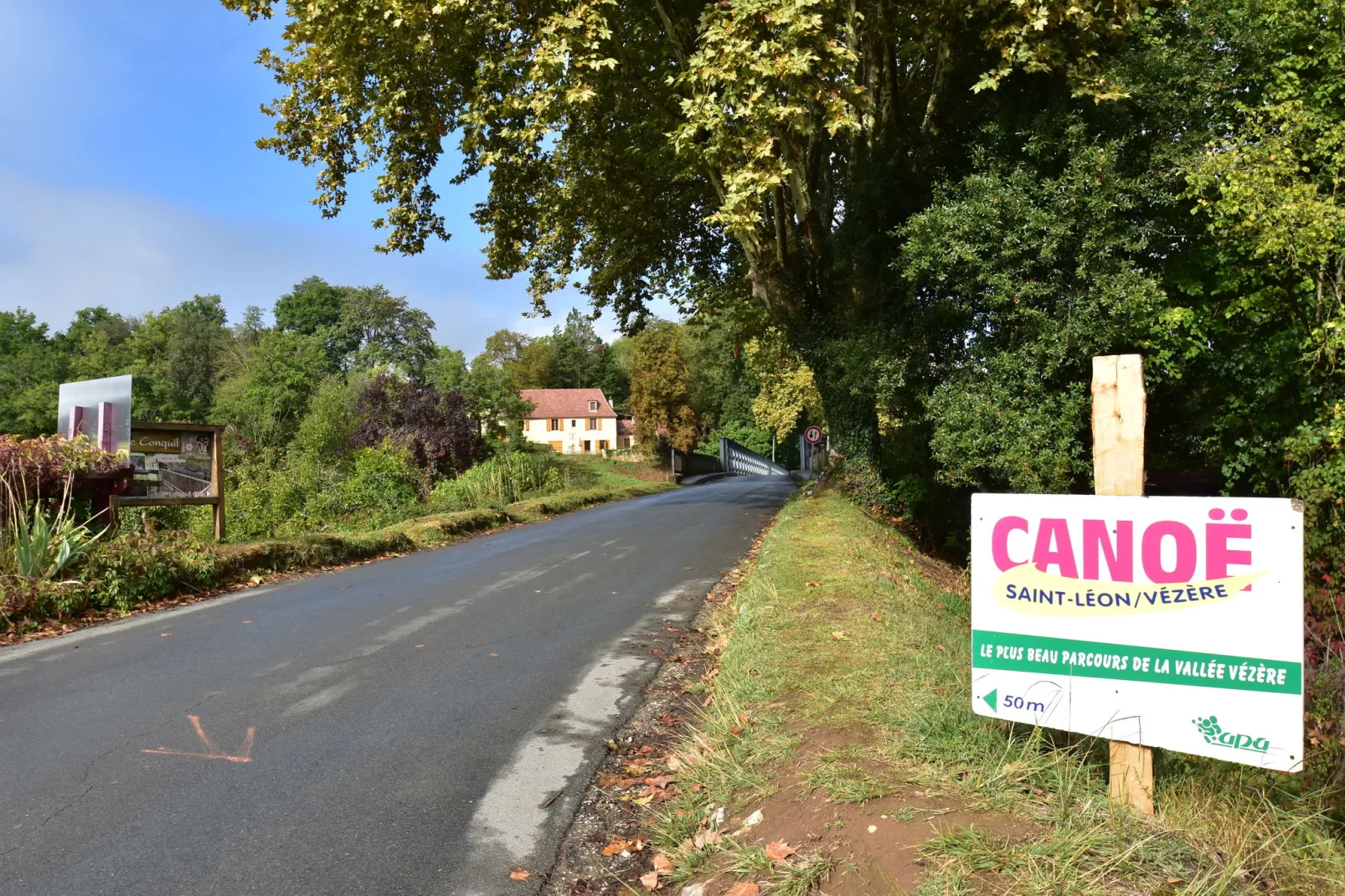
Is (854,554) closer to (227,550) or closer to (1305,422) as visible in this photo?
(1305,422)

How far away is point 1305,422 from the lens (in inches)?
445

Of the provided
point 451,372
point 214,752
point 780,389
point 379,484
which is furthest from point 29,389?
point 214,752

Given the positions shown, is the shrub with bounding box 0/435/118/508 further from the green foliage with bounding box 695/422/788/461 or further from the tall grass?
the green foliage with bounding box 695/422/788/461

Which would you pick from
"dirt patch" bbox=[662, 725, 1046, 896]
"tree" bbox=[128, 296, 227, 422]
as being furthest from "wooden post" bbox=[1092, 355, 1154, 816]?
"tree" bbox=[128, 296, 227, 422]

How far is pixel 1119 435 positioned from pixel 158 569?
951cm

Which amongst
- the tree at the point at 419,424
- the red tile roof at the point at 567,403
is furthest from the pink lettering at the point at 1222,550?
the red tile roof at the point at 567,403

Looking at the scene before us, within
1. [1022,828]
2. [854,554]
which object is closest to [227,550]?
[854,554]

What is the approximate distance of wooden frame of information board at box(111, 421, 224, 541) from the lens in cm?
1066

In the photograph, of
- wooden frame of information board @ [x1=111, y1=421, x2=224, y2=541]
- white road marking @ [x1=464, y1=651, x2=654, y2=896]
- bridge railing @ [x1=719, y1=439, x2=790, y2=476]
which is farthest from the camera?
bridge railing @ [x1=719, y1=439, x2=790, y2=476]

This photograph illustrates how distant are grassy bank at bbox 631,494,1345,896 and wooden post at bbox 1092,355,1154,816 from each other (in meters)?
0.23

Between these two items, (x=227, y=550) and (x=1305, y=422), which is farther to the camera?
(x=1305, y=422)

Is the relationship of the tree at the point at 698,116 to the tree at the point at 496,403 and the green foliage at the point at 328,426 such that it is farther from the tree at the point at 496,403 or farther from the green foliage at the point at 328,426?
the tree at the point at 496,403

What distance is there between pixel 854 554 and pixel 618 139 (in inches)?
416

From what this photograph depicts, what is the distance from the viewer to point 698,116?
11.0 meters
